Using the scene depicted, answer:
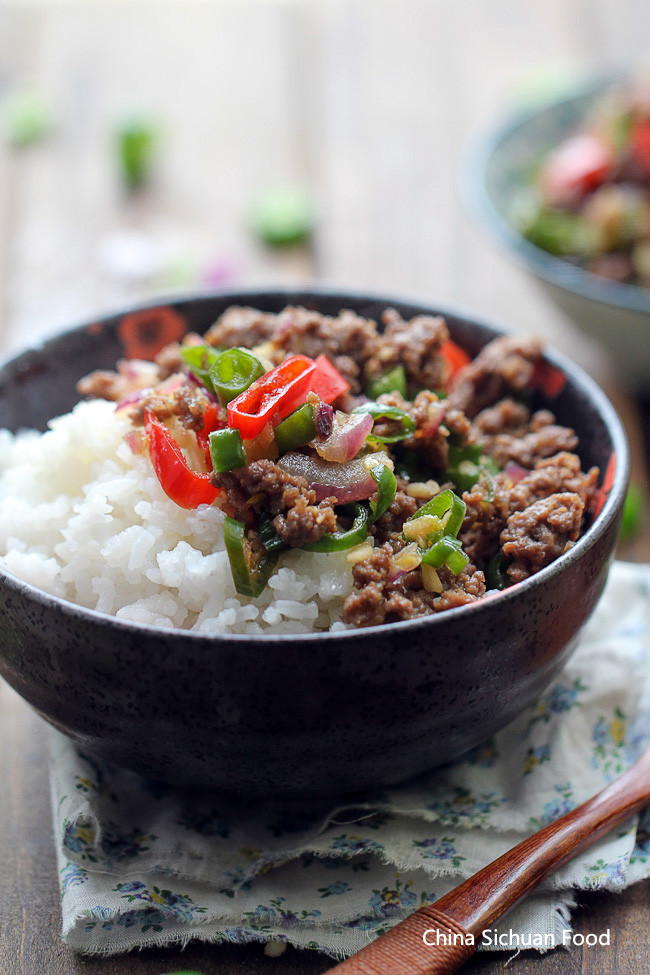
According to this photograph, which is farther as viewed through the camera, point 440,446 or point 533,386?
point 533,386

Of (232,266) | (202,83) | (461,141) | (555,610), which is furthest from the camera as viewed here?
(202,83)

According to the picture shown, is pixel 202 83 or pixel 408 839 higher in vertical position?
pixel 202 83

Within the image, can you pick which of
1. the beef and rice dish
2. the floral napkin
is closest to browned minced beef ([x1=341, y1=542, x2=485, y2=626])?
the beef and rice dish

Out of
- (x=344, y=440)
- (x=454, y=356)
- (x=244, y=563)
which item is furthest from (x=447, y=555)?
(x=454, y=356)

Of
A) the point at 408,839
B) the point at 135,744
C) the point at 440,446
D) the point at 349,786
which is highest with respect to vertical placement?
the point at 440,446

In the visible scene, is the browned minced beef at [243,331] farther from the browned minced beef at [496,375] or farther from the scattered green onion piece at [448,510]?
the scattered green onion piece at [448,510]

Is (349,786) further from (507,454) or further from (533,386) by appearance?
(533,386)

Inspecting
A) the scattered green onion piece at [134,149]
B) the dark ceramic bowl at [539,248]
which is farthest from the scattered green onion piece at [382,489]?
the scattered green onion piece at [134,149]

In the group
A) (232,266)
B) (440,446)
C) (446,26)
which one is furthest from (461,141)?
(440,446)

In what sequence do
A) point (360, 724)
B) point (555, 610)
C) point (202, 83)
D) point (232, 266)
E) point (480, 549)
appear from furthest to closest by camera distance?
point (202, 83), point (232, 266), point (480, 549), point (555, 610), point (360, 724)
